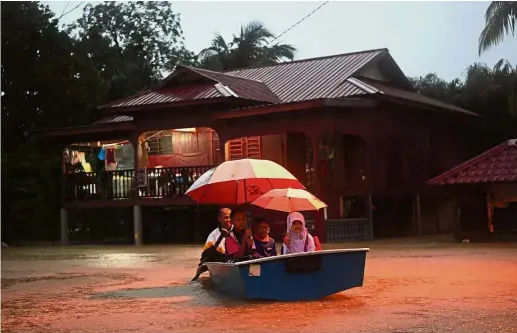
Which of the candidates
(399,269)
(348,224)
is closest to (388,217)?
(348,224)

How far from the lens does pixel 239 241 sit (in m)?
9.80

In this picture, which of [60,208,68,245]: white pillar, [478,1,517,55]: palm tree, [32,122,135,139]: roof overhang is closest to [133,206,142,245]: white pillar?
[32,122,135,139]: roof overhang

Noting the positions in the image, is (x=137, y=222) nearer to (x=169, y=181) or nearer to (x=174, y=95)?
(x=169, y=181)

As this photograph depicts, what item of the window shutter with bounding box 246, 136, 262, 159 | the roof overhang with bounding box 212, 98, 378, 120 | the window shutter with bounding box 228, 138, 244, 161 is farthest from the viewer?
the window shutter with bounding box 228, 138, 244, 161

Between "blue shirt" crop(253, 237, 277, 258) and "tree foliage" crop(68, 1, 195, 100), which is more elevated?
"tree foliage" crop(68, 1, 195, 100)

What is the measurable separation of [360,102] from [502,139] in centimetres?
958

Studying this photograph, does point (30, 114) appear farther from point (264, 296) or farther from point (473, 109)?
point (264, 296)

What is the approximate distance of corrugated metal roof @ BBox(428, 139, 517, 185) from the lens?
17.6m

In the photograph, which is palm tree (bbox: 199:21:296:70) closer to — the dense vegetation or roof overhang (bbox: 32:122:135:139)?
the dense vegetation

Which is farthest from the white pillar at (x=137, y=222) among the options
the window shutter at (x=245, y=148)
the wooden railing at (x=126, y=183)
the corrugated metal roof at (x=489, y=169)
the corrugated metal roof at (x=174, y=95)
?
the corrugated metal roof at (x=489, y=169)

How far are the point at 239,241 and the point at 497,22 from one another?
1465cm

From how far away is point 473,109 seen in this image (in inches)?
1083

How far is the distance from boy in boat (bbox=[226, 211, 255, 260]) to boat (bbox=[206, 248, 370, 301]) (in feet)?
3.23

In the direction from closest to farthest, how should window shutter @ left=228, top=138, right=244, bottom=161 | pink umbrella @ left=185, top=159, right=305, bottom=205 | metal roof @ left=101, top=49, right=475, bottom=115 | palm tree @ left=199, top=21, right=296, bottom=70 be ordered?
pink umbrella @ left=185, top=159, right=305, bottom=205 < metal roof @ left=101, top=49, right=475, bottom=115 < window shutter @ left=228, top=138, right=244, bottom=161 < palm tree @ left=199, top=21, right=296, bottom=70
